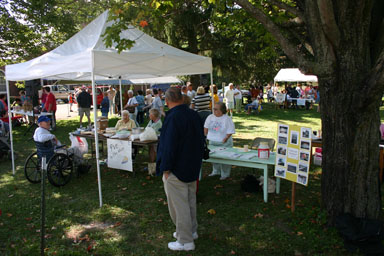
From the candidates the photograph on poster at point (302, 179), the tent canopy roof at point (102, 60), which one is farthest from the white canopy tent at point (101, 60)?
the photograph on poster at point (302, 179)

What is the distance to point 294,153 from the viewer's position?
4453 millimetres

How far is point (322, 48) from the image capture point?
3.81 metres

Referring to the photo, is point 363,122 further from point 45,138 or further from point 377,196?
point 45,138

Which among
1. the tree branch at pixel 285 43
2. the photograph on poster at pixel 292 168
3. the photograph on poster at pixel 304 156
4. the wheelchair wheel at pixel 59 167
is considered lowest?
the wheelchair wheel at pixel 59 167

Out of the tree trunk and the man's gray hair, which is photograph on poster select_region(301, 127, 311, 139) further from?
the man's gray hair

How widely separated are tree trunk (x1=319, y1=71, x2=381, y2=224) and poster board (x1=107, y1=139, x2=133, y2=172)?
A: 3.51 metres

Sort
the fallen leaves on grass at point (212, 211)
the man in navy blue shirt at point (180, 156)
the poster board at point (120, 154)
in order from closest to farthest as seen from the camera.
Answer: the man in navy blue shirt at point (180, 156)
the fallen leaves on grass at point (212, 211)
the poster board at point (120, 154)

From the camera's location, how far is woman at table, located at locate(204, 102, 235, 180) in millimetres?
6090

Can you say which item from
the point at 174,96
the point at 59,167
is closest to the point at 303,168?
the point at 174,96

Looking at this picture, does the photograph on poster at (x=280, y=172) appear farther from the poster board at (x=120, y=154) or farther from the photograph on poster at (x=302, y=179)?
the poster board at (x=120, y=154)

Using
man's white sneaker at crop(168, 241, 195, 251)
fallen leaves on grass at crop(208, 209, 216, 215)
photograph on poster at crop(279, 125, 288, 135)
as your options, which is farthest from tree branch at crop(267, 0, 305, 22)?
man's white sneaker at crop(168, 241, 195, 251)

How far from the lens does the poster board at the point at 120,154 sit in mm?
5961

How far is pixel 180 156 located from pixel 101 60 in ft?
8.44

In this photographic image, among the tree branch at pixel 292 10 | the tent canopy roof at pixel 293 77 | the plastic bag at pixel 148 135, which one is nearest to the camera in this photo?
the tree branch at pixel 292 10
